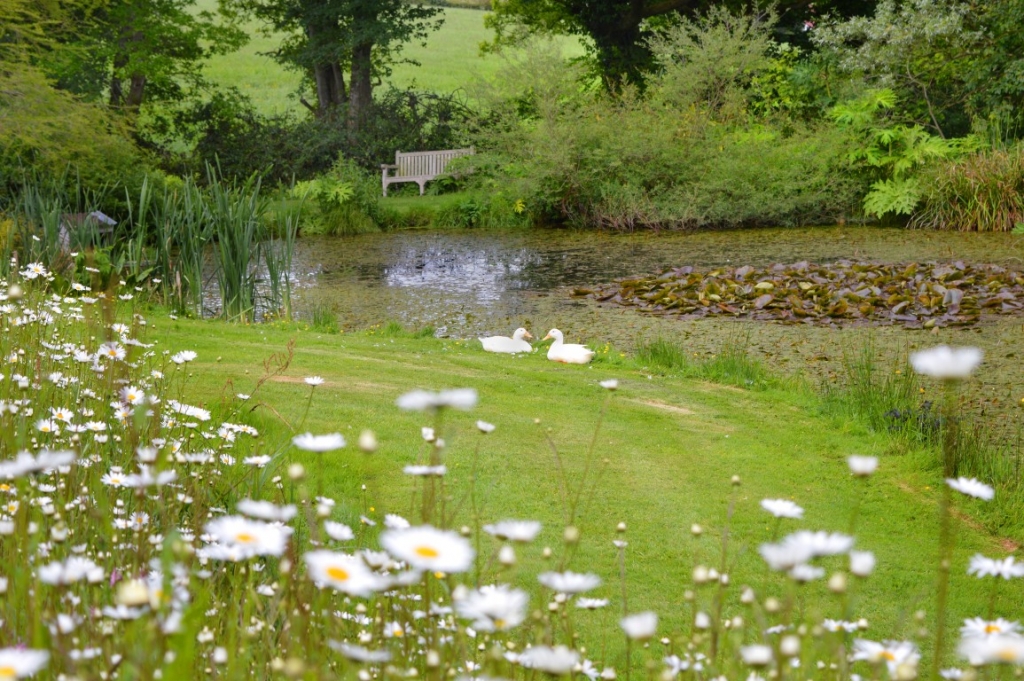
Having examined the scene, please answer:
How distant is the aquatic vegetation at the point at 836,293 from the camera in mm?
9508

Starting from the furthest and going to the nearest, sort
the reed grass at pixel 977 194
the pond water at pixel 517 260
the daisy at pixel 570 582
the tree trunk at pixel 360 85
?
the tree trunk at pixel 360 85
the reed grass at pixel 977 194
the pond water at pixel 517 260
the daisy at pixel 570 582

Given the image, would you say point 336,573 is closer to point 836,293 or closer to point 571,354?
point 571,354

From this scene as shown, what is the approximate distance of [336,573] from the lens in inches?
38.3

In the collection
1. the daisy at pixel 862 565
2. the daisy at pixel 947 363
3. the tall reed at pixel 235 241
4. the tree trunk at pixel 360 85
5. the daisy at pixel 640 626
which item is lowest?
the tall reed at pixel 235 241

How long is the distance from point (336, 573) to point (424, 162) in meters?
20.6

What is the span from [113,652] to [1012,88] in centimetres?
1853

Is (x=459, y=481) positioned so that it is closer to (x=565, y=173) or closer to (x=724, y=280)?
(x=724, y=280)

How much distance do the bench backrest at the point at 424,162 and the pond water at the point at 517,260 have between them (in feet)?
13.4

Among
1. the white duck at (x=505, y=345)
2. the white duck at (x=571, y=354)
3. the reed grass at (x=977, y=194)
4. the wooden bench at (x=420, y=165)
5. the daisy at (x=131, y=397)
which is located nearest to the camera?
the daisy at (x=131, y=397)

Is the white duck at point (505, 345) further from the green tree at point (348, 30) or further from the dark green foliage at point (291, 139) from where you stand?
the green tree at point (348, 30)

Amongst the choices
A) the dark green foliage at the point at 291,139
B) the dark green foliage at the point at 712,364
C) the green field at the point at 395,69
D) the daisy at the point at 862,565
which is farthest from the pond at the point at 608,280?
the green field at the point at 395,69

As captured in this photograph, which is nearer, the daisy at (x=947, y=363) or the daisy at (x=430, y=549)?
the daisy at (x=430, y=549)

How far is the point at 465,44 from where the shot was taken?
4531 cm

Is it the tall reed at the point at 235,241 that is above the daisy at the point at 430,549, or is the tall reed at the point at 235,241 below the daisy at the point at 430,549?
below
